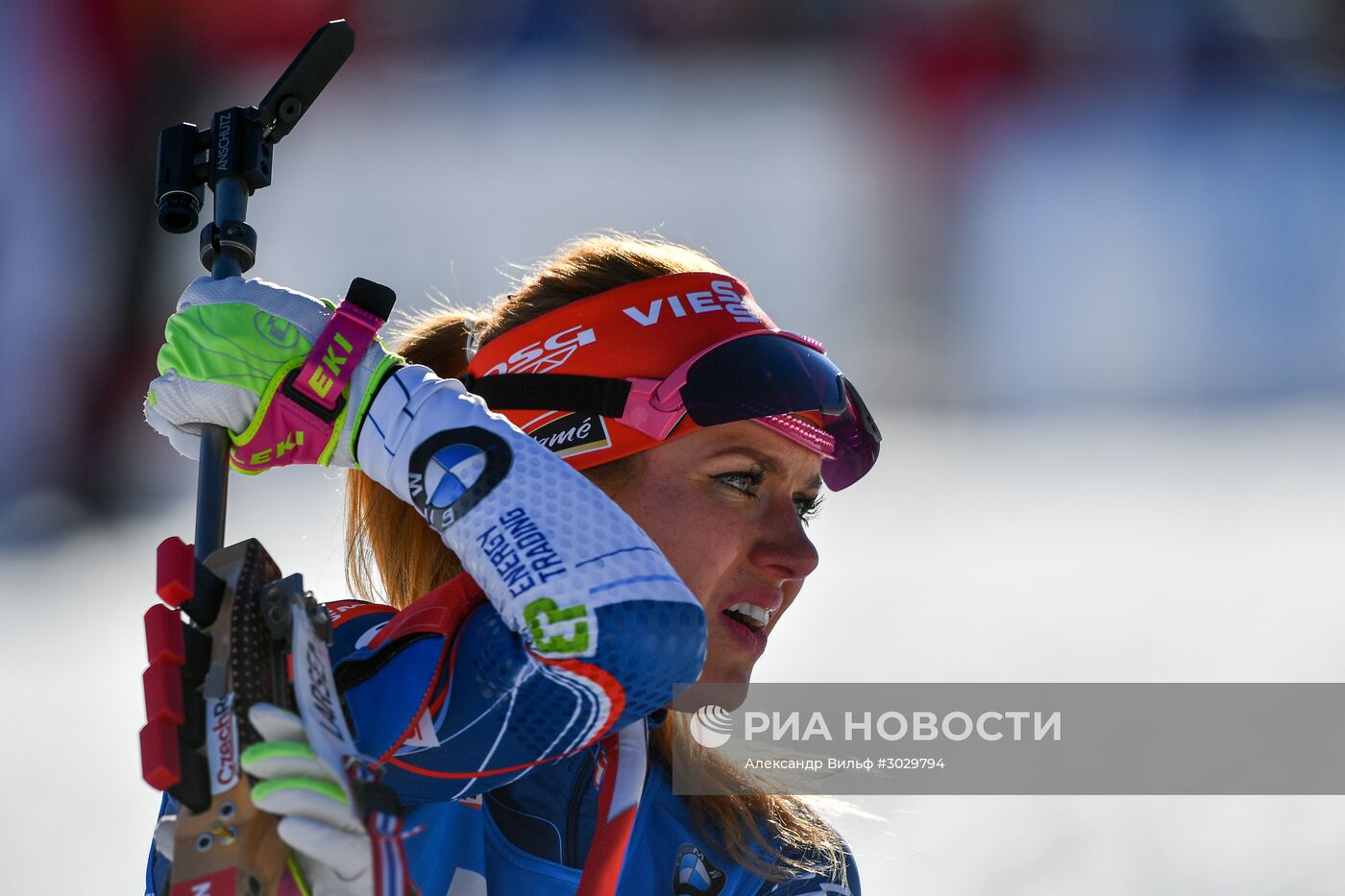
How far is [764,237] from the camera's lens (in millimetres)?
6734

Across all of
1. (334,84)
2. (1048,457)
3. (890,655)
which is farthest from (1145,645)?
(334,84)

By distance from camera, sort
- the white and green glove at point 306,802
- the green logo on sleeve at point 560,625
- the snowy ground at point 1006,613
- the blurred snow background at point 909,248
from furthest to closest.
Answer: the blurred snow background at point 909,248
the snowy ground at point 1006,613
the green logo on sleeve at point 560,625
the white and green glove at point 306,802

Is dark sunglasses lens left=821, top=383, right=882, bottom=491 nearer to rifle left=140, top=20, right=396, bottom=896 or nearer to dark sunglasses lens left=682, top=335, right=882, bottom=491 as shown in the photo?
dark sunglasses lens left=682, top=335, right=882, bottom=491

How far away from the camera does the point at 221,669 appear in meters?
1.74

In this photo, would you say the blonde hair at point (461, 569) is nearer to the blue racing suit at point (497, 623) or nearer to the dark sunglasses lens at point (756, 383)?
the dark sunglasses lens at point (756, 383)

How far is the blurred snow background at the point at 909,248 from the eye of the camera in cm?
581

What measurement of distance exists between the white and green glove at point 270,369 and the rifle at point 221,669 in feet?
0.12

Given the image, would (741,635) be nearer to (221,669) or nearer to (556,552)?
(556,552)

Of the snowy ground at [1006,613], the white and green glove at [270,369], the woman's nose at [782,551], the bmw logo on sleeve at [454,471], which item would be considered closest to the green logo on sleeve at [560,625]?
the bmw logo on sleeve at [454,471]

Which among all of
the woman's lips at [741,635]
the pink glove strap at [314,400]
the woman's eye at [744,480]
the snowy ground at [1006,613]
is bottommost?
the woman's lips at [741,635]

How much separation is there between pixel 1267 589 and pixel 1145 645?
1077mm

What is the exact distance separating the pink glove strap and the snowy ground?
1.10m

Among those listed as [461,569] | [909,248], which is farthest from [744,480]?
[909,248]

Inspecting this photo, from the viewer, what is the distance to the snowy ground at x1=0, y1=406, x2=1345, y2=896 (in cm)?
488
